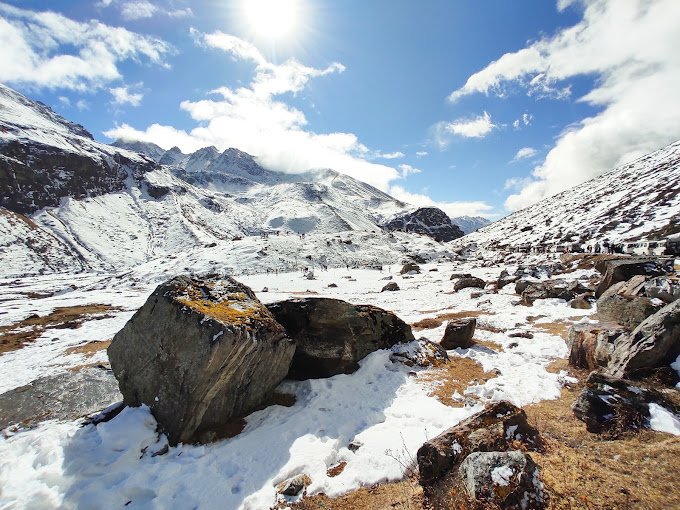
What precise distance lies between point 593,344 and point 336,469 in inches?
386

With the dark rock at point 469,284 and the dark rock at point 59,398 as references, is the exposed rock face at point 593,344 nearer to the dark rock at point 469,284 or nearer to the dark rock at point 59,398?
the dark rock at point 59,398

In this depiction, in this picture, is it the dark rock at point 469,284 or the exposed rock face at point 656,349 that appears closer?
the exposed rock face at point 656,349

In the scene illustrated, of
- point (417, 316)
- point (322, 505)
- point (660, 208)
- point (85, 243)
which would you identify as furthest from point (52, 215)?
point (660, 208)

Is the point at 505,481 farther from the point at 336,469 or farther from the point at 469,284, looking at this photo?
the point at 469,284

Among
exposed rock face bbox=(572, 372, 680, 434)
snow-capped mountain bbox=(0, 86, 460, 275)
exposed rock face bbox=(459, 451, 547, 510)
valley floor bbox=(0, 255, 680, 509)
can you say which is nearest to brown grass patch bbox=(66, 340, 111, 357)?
valley floor bbox=(0, 255, 680, 509)

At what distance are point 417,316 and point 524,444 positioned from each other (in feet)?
60.0

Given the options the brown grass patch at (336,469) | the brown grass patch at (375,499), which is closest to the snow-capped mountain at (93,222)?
the brown grass patch at (336,469)

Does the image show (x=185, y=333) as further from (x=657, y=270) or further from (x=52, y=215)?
(x=52, y=215)

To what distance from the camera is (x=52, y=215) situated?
139 metres

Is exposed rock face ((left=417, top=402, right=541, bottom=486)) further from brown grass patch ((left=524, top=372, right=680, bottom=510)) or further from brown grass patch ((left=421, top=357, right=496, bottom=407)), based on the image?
brown grass patch ((left=421, top=357, right=496, bottom=407))

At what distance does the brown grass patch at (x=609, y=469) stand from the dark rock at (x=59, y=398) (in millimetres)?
12566

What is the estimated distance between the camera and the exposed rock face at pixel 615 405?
24.4 feet

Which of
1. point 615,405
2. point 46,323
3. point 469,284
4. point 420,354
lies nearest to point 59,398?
point 420,354

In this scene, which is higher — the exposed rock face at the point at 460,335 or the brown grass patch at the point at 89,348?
the exposed rock face at the point at 460,335
